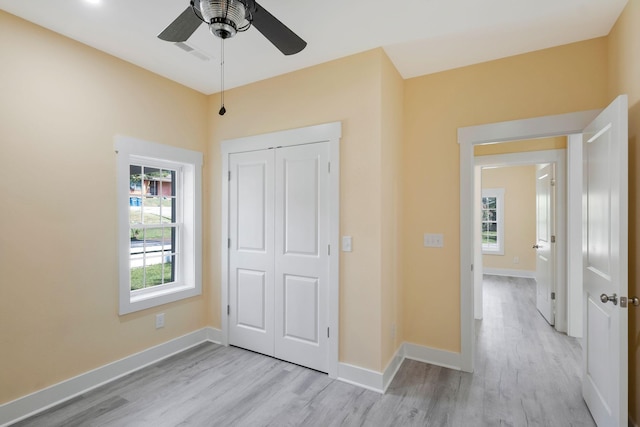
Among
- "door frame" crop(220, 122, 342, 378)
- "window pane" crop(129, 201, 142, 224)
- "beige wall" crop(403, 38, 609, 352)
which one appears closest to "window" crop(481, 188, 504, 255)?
"beige wall" crop(403, 38, 609, 352)

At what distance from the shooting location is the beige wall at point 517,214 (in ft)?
22.8

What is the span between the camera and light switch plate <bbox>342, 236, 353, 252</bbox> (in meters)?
2.57

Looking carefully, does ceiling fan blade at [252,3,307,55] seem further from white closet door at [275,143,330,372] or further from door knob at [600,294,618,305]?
door knob at [600,294,618,305]

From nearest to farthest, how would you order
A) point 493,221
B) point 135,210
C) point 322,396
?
point 322,396
point 135,210
point 493,221

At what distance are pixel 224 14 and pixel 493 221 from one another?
7758 mm

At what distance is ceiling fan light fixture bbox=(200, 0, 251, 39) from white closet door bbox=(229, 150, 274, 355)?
1.56 meters

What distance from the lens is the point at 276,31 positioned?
1.62m

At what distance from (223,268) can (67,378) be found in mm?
1473

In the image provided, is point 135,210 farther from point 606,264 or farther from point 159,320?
point 606,264

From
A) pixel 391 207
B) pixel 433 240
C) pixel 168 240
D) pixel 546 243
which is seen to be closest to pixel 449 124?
pixel 391 207

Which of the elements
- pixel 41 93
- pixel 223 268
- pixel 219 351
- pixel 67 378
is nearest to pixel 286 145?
pixel 223 268

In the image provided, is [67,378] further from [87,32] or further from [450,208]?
[450,208]

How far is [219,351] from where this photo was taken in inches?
123

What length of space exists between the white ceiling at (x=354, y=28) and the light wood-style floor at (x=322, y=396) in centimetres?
271
